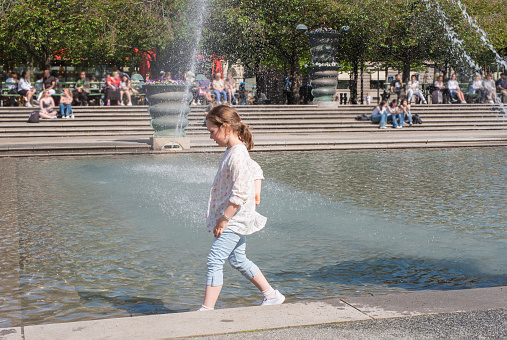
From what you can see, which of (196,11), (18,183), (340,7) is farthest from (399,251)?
(196,11)

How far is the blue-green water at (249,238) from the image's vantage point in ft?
16.8

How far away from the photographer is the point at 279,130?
22.8 metres

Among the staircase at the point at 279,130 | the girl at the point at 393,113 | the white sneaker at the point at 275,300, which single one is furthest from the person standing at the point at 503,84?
the white sneaker at the point at 275,300

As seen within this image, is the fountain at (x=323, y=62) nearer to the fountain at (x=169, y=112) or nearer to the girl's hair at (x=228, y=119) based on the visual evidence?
the fountain at (x=169, y=112)

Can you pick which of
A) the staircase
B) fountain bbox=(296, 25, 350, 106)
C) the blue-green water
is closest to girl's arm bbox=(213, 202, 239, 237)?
the blue-green water

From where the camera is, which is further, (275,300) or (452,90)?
(452,90)

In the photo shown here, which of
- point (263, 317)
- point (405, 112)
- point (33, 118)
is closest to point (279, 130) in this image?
point (405, 112)

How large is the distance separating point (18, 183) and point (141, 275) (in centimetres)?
633

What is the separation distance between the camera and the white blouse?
420cm

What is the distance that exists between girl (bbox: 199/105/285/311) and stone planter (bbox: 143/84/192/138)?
13.0 m

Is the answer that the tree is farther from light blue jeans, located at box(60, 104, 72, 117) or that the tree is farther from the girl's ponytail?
the girl's ponytail

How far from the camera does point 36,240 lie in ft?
22.5

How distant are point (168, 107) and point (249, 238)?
34.9 feet

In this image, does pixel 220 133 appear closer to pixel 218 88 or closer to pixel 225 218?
pixel 225 218
